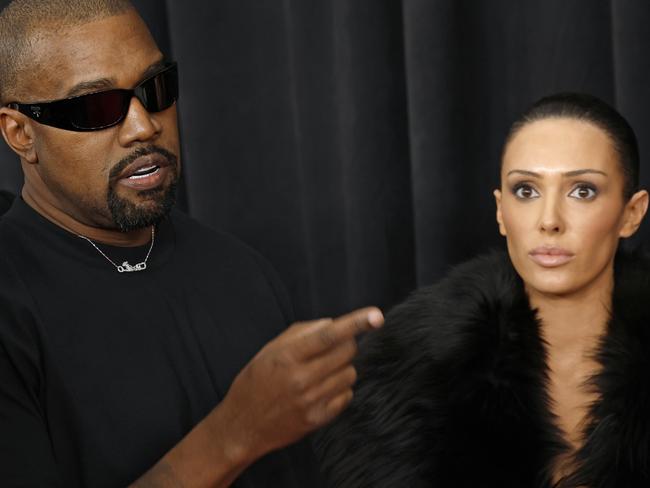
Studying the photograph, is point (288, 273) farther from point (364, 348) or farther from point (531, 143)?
point (531, 143)

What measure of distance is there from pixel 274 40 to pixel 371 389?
21.1 inches

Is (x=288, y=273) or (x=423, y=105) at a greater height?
(x=423, y=105)

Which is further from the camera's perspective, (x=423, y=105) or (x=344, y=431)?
(x=423, y=105)

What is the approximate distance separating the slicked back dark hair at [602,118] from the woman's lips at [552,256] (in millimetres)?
105

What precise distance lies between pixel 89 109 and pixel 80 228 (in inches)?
4.5

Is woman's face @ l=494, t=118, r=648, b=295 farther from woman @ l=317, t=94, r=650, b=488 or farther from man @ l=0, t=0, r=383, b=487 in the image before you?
man @ l=0, t=0, r=383, b=487

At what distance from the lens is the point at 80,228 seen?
0.92m

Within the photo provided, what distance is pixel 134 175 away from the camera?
0.89m

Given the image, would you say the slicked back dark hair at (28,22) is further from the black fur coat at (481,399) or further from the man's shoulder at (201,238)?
the black fur coat at (481,399)

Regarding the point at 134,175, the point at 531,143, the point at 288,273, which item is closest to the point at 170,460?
the point at 134,175

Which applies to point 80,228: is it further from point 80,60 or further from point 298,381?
point 298,381

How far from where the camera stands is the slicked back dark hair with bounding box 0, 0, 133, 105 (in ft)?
2.89

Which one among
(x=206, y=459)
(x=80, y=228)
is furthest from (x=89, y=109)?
(x=206, y=459)

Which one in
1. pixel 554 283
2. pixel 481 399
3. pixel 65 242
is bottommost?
pixel 481 399
